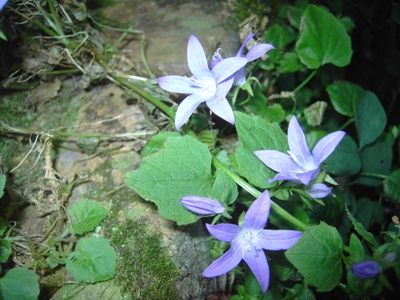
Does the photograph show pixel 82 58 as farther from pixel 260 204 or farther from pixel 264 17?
pixel 260 204

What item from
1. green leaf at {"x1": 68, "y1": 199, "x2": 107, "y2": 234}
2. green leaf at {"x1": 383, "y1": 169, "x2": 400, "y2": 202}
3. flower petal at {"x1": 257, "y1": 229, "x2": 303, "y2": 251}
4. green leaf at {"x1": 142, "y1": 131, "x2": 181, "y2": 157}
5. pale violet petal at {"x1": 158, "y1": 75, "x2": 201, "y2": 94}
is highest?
pale violet petal at {"x1": 158, "y1": 75, "x2": 201, "y2": 94}

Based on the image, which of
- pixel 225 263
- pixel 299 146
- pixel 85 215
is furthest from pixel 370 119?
pixel 85 215

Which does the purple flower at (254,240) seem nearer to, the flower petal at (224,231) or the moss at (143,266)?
the flower petal at (224,231)

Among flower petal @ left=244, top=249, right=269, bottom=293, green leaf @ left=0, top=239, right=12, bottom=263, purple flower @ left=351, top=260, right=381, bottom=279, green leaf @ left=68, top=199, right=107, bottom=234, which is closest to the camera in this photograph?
purple flower @ left=351, top=260, right=381, bottom=279

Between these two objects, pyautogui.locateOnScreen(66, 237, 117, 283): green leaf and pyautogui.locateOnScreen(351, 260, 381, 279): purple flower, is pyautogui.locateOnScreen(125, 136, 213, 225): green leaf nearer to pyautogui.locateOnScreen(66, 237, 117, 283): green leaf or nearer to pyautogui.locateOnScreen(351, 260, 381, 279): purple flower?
pyautogui.locateOnScreen(66, 237, 117, 283): green leaf

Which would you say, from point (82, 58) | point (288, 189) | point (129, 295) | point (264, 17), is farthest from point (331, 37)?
point (129, 295)

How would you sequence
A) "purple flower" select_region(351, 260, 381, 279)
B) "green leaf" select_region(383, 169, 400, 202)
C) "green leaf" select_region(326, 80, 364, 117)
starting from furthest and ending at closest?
"green leaf" select_region(326, 80, 364, 117)
"green leaf" select_region(383, 169, 400, 202)
"purple flower" select_region(351, 260, 381, 279)

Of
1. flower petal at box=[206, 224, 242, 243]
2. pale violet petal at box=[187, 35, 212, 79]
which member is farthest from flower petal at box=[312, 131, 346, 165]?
pale violet petal at box=[187, 35, 212, 79]

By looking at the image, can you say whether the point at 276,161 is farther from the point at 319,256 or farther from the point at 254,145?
the point at 319,256

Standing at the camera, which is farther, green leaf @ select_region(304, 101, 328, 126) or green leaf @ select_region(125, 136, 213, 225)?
green leaf @ select_region(304, 101, 328, 126)
